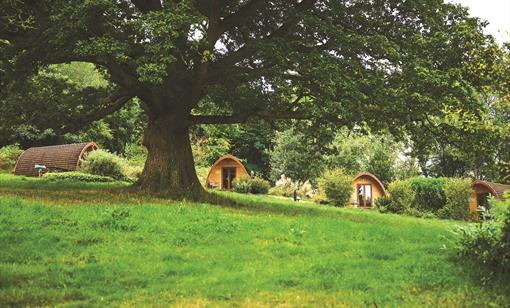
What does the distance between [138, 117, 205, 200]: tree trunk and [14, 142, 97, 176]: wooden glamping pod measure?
1571 cm

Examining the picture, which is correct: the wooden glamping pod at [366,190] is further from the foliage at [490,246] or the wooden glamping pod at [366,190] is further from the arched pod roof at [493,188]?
the foliage at [490,246]

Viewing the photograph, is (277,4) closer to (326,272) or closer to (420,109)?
(420,109)

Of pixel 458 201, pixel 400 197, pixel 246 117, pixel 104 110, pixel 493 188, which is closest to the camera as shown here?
pixel 246 117

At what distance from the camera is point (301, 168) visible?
49.8 meters

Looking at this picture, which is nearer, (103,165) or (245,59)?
(245,59)

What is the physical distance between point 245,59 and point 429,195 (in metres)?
21.6

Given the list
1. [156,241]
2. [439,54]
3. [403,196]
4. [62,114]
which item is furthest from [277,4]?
[403,196]

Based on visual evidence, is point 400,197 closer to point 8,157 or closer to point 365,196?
point 365,196

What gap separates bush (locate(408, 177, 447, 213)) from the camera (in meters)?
35.3

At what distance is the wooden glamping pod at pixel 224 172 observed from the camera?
1870 inches

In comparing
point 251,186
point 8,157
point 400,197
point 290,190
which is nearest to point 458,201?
point 400,197

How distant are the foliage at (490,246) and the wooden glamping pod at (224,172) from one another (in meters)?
37.9

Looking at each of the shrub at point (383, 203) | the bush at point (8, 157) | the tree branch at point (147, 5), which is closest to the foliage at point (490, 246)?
the tree branch at point (147, 5)

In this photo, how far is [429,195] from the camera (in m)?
35.8
